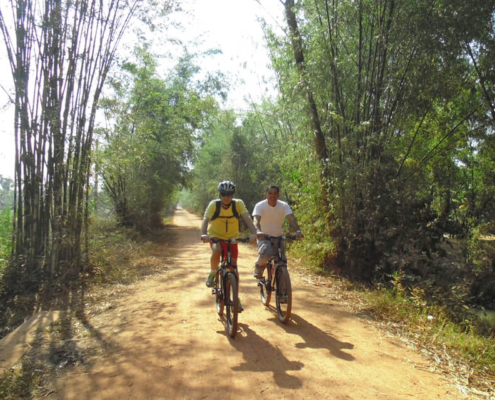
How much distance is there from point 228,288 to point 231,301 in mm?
147

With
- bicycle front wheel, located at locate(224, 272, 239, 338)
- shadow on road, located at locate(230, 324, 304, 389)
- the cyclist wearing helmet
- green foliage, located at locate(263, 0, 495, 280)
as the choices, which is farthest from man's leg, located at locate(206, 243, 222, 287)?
green foliage, located at locate(263, 0, 495, 280)

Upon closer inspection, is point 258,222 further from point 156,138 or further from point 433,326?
point 156,138

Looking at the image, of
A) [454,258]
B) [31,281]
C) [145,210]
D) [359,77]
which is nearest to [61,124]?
[31,281]

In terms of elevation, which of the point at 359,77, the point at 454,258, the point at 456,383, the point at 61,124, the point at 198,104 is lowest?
the point at 456,383

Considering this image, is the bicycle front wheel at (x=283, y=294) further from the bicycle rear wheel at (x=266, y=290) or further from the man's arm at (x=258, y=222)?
the man's arm at (x=258, y=222)

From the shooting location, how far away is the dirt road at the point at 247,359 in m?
3.07

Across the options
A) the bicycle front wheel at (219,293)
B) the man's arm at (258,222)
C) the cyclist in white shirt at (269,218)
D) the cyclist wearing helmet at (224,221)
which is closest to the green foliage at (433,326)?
the cyclist in white shirt at (269,218)

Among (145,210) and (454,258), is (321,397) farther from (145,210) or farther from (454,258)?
(145,210)

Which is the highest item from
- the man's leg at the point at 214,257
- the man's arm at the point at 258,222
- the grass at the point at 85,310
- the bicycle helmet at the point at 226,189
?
the bicycle helmet at the point at 226,189

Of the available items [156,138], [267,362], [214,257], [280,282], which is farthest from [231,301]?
[156,138]

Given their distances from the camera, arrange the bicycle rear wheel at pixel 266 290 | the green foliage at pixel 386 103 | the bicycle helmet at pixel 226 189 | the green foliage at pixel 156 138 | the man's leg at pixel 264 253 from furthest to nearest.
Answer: the green foliage at pixel 156 138, the green foliage at pixel 386 103, the bicycle rear wheel at pixel 266 290, the man's leg at pixel 264 253, the bicycle helmet at pixel 226 189

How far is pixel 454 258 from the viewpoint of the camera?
7.55 m

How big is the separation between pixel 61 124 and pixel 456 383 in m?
6.54

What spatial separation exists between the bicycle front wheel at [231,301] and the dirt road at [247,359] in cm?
13
